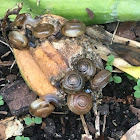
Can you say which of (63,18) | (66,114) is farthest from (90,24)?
(66,114)

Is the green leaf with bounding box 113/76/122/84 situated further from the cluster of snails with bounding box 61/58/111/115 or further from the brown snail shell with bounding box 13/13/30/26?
the brown snail shell with bounding box 13/13/30/26

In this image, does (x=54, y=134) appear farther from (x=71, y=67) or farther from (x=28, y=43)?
(x=28, y=43)

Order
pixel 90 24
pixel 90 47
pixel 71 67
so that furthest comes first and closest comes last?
pixel 90 24 < pixel 90 47 < pixel 71 67

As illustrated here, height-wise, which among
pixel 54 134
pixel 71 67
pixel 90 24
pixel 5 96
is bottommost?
pixel 54 134

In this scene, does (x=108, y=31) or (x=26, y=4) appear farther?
(x=108, y=31)

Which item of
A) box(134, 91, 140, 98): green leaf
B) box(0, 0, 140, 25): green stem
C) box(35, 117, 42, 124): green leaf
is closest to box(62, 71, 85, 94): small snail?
box(35, 117, 42, 124): green leaf

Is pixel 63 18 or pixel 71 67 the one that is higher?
pixel 63 18
